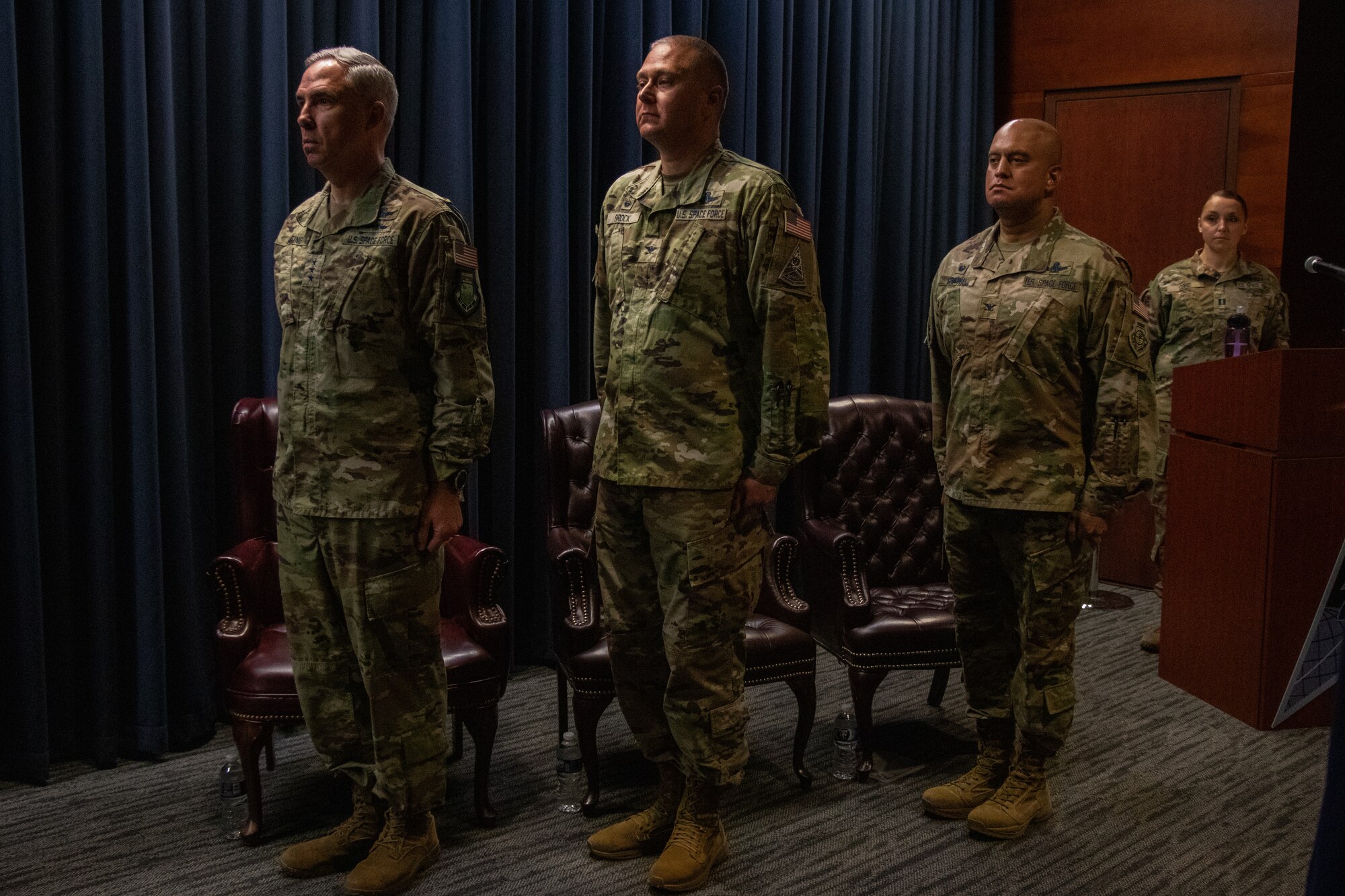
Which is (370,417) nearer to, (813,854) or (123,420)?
(123,420)

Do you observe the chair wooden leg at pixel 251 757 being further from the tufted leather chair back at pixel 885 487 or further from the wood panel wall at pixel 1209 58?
the wood panel wall at pixel 1209 58

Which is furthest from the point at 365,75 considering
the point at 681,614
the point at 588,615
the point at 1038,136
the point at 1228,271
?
the point at 1228,271

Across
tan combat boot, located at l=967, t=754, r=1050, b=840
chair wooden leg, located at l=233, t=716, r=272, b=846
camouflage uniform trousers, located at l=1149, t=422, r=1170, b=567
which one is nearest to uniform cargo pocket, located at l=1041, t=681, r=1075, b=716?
tan combat boot, located at l=967, t=754, r=1050, b=840

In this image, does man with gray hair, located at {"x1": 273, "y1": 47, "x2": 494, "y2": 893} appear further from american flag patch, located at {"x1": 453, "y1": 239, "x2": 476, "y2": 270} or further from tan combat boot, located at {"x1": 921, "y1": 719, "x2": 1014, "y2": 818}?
tan combat boot, located at {"x1": 921, "y1": 719, "x2": 1014, "y2": 818}

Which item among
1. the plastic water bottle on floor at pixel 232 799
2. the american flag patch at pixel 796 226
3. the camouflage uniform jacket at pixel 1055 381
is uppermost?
the american flag patch at pixel 796 226

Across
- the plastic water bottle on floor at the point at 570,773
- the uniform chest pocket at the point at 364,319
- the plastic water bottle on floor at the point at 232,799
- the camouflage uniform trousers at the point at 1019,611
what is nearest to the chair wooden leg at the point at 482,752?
the plastic water bottle on floor at the point at 570,773

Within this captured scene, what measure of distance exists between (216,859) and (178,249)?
5.23 feet

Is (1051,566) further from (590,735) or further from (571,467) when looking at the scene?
(571,467)

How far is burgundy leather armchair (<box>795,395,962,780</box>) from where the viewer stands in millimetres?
3221

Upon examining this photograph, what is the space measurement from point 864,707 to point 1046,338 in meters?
1.09

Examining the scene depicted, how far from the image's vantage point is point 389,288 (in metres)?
2.28

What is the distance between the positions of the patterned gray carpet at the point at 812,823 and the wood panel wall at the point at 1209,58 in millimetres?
2676

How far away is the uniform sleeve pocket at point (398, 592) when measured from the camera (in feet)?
7.63

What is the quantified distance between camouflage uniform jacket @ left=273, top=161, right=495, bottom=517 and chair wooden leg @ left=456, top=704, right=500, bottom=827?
673 millimetres
